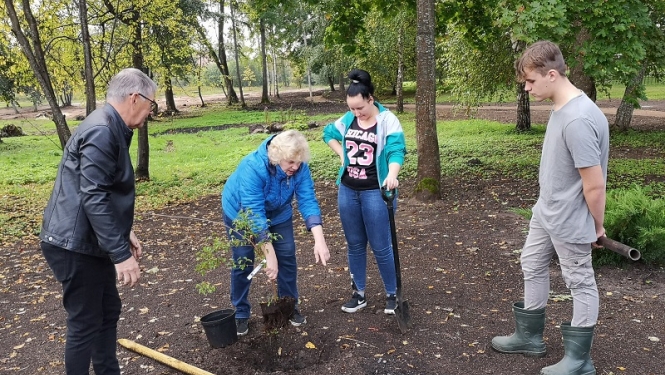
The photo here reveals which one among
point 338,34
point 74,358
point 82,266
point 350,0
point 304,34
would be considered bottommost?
point 74,358

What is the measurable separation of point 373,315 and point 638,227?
2.54 metres

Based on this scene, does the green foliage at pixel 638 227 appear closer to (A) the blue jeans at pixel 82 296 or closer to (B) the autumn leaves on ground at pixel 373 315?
(B) the autumn leaves on ground at pixel 373 315

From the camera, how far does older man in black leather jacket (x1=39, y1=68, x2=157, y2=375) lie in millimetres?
2486

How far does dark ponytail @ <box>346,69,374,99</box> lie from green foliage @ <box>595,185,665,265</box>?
2576 mm

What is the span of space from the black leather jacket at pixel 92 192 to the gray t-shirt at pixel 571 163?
2311 millimetres

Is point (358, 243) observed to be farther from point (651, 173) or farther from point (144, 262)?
point (651, 173)

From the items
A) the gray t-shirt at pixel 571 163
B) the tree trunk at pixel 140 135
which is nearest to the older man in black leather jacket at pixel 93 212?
the gray t-shirt at pixel 571 163

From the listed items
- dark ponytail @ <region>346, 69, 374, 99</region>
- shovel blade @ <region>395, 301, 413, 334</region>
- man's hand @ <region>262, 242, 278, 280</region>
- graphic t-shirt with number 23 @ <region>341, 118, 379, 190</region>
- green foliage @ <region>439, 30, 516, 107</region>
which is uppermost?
green foliage @ <region>439, 30, 516, 107</region>

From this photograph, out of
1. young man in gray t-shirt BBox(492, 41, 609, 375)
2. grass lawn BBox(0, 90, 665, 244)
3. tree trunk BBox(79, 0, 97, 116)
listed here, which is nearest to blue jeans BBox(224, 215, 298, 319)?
young man in gray t-shirt BBox(492, 41, 609, 375)

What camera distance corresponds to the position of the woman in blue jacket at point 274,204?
3.23 metres

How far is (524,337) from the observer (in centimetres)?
322

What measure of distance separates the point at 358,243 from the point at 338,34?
5801 mm

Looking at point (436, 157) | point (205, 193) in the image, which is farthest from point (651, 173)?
point (205, 193)

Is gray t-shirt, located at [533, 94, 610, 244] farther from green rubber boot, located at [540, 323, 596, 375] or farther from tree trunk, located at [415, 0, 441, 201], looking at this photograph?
tree trunk, located at [415, 0, 441, 201]
